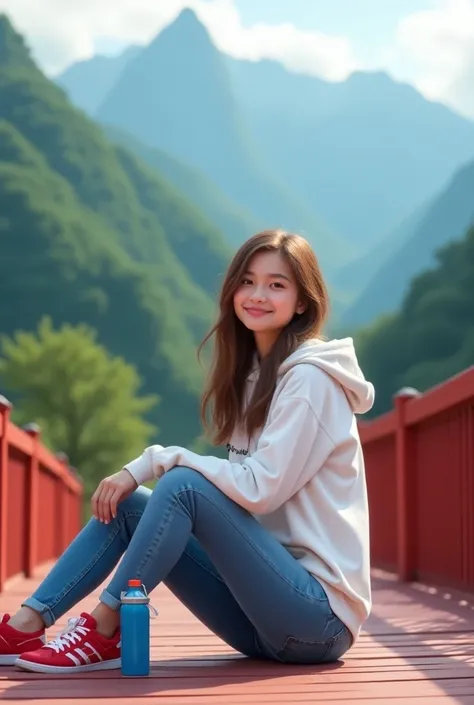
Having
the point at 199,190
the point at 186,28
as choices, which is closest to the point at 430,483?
the point at 199,190

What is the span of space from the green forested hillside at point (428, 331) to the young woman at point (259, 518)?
38.5 meters

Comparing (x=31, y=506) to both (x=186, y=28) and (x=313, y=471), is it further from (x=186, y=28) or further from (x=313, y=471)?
(x=186, y=28)

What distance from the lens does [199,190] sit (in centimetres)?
11125

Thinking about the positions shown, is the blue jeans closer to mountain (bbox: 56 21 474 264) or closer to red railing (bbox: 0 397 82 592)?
red railing (bbox: 0 397 82 592)

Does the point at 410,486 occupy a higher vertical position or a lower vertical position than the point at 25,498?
lower

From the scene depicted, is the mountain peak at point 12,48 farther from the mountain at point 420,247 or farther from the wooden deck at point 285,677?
the wooden deck at point 285,677

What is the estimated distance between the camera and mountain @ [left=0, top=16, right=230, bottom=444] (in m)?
64.4

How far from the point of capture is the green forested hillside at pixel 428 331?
141ft

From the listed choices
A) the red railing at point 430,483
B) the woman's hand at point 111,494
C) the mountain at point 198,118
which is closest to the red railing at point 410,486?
the red railing at point 430,483

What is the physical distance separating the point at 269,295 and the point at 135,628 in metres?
0.85

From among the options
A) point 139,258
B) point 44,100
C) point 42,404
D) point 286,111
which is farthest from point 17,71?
point 286,111

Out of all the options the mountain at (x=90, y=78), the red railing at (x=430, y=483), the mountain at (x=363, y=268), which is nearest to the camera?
the red railing at (x=430, y=483)

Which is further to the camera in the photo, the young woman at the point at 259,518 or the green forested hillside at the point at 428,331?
the green forested hillside at the point at 428,331

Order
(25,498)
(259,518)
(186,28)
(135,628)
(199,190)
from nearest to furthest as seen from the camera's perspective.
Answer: (135,628) → (259,518) → (25,498) → (199,190) → (186,28)
